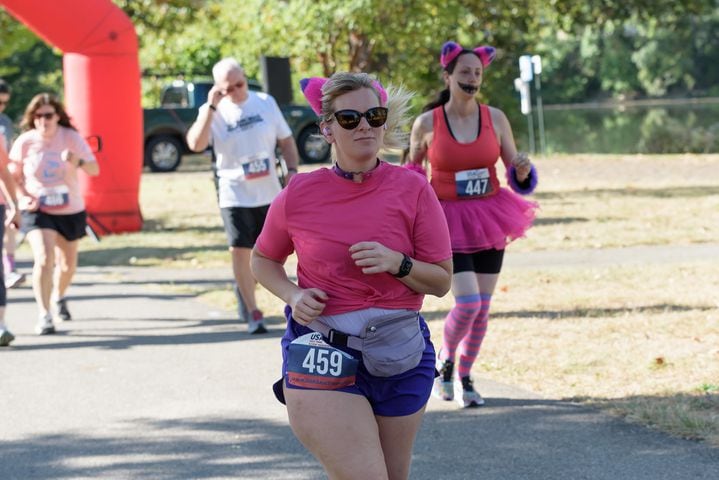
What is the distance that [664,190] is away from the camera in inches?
810

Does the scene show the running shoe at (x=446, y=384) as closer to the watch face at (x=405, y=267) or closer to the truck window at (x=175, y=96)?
the watch face at (x=405, y=267)

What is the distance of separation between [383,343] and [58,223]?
656cm

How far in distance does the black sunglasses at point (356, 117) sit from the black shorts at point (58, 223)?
6367 mm

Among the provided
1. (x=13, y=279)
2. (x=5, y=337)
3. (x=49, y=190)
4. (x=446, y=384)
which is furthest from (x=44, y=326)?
(x=446, y=384)

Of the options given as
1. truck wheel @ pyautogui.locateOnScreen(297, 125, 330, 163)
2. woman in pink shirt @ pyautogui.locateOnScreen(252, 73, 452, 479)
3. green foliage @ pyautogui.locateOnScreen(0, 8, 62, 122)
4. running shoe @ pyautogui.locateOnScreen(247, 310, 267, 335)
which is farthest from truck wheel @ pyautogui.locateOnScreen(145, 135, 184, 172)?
woman in pink shirt @ pyautogui.locateOnScreen(252, 73, 452, 479)

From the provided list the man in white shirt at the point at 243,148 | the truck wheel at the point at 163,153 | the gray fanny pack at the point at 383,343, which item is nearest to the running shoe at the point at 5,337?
the man in white shirt at the point at 243,148

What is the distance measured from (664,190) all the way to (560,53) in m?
60.4

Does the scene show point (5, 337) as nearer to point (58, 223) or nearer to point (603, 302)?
point (58, 223)

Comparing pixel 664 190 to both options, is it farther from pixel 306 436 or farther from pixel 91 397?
pixel 306 436

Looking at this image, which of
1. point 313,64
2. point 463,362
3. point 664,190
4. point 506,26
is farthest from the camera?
point 506,26

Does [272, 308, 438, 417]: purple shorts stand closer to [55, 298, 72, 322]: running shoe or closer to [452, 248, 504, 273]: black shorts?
[452, 248, 504, 273]: black shorts

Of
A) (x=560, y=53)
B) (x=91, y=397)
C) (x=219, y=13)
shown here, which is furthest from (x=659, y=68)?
(x=91, y=397)

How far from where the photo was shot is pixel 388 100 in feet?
13.7

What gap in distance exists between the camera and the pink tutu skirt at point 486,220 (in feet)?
22.5
